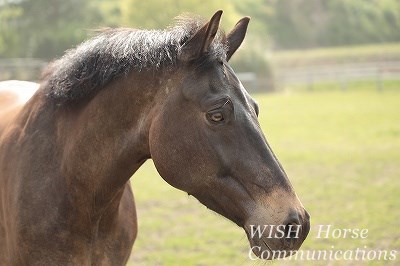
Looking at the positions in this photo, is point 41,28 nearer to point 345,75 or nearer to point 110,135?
point 345,75

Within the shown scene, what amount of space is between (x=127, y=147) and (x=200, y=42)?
637 mm

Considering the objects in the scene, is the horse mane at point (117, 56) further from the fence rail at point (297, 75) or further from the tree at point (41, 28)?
the tree at point (41, 28)

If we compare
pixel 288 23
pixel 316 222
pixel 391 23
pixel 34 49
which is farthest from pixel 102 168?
pixel 288 23

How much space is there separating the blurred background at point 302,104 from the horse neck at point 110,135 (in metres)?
0.78

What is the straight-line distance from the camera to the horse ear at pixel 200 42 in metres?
2.77

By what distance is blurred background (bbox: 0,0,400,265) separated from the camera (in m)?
7.02

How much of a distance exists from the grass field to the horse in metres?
0.43

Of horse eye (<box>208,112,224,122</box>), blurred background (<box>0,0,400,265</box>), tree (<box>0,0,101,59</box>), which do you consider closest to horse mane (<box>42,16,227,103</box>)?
horse eye (<box>208,112,224,122</box>)

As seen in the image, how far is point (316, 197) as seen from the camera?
29.4 ft

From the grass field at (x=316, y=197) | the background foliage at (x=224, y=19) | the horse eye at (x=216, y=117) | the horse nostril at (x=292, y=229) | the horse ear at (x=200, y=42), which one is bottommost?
the background foliage at (x=224, y=19)

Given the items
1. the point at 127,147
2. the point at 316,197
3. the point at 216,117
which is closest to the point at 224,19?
the point at 316,197

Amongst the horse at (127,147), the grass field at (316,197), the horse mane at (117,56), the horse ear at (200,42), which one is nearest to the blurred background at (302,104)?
the grass field at (316,197)

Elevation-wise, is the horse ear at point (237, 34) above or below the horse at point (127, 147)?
above

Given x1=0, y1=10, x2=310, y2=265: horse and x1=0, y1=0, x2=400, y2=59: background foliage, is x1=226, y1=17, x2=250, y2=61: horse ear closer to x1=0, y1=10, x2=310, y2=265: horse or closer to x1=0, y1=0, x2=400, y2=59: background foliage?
x1=0, y1=10, x2=310, y2=265: horse
